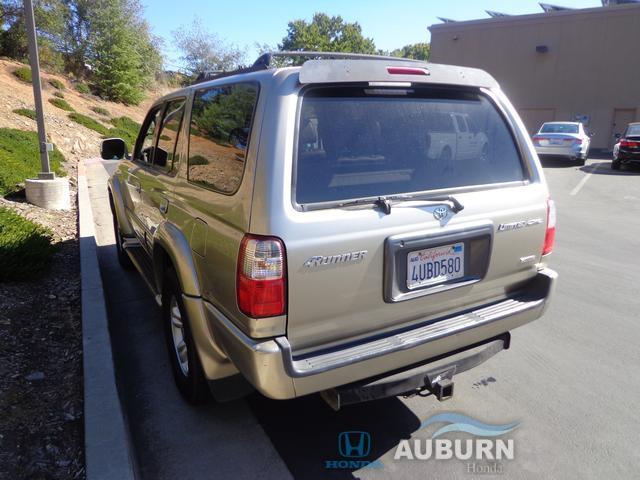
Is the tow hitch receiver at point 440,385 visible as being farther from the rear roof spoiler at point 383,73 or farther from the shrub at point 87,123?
the shrub at point 87,123

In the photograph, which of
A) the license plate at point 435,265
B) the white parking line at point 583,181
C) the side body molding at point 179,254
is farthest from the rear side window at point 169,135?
the white parking line at point 583,181

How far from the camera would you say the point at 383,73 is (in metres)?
2.49

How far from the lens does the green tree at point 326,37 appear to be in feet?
216

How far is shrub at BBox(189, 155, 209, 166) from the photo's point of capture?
2851mm

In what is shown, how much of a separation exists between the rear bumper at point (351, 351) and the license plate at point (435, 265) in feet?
0.82

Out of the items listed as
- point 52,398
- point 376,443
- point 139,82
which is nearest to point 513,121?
point 376,443

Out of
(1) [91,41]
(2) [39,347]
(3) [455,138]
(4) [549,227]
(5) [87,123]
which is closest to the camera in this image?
(3) [455,138]

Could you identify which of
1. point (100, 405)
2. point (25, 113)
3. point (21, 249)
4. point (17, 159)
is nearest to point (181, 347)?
point (100, 405)

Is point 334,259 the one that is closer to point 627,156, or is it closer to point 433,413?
point 433,413

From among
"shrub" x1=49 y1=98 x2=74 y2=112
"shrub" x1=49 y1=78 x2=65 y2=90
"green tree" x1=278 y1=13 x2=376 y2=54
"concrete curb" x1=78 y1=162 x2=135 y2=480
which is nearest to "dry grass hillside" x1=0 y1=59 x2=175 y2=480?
"concrete curb" x1=78 y1=162 x2=135 y2=480

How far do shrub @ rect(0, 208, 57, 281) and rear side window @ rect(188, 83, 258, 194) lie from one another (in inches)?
111

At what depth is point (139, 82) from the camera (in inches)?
1287

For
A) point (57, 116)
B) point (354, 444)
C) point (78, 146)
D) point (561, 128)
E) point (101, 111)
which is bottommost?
point (354, 444)

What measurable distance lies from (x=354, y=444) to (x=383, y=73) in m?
2.06
